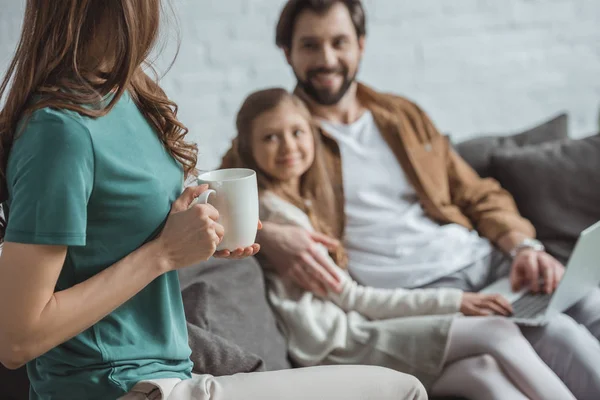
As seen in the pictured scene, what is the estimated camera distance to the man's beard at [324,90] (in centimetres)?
208

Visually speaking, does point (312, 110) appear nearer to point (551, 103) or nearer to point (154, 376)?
point (154, 376)

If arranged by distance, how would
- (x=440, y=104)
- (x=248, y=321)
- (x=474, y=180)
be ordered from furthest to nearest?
1. (x=440, y=104)
2. (x=474, y=180)
3. (x=248, y=321)

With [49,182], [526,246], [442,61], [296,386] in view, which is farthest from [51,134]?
[442,61]

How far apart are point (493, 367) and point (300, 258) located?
0.44 m

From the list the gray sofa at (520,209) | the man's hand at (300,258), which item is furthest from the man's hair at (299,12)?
the man's hand at (300,258)

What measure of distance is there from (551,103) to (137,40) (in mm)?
2573

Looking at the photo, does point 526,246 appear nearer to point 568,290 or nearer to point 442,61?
point 568,290

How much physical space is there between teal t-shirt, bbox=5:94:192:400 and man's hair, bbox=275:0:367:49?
1.12m

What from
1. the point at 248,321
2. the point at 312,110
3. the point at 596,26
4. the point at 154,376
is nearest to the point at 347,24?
the point at 312,110

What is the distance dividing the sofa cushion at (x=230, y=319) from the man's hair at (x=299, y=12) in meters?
0.67

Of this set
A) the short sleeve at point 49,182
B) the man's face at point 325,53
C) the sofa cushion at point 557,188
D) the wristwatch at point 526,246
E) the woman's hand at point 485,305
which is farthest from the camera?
the sofa cushion at point 557,188

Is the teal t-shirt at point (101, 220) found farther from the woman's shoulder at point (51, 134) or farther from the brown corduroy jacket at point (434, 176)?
the brown corduroy jacket at point (434, 176)

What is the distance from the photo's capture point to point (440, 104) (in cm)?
313

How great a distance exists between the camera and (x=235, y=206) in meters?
1.04
